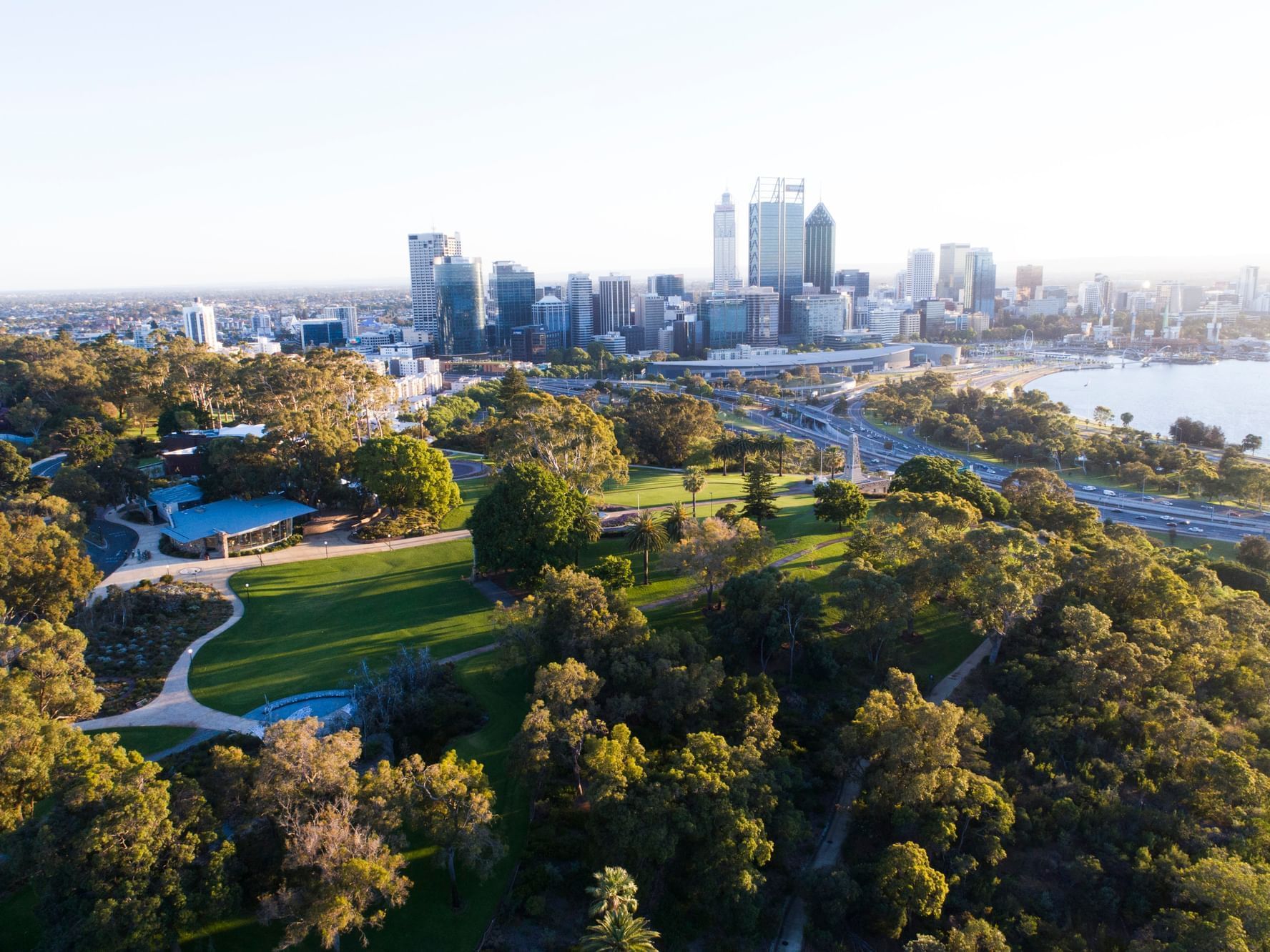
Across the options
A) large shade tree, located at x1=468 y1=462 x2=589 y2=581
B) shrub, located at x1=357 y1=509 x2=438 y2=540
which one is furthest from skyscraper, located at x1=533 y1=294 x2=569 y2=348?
large shade tree, located at x1=468 y1=462 x2=589 y2=581

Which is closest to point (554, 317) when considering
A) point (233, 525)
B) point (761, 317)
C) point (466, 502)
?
point (761, 317)

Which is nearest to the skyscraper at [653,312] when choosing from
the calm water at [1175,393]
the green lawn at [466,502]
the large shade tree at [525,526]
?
the calm water at [1175,393]

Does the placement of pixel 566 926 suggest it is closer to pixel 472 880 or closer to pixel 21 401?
pixel 472 880

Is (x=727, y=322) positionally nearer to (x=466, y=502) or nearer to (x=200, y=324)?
(x=200, y=324)

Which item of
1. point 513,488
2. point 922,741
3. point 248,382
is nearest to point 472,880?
point 922,741

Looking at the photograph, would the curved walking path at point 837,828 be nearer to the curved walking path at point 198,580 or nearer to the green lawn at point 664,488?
the curved walking path at point 198,580

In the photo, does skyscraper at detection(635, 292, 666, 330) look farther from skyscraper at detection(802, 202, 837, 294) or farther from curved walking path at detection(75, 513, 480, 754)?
curved walking path at detection(75, 513, 480, 754)
